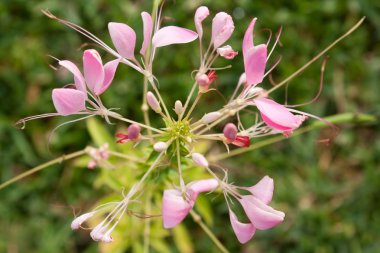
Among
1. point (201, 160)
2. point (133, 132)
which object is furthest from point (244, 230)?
point (133, 132)

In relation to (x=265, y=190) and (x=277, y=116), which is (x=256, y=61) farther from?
(x=265, y=190)

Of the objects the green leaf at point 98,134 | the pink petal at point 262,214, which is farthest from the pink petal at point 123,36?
the green leaf at point 98,134

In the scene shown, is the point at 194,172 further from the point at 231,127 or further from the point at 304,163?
the point at 304,163

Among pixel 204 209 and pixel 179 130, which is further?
pixel 204 209

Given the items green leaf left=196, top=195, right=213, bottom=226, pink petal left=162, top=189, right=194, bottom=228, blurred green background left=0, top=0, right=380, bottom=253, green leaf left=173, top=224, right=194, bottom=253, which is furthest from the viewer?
blurred green background left=0, top=0, right=380, bottom=253

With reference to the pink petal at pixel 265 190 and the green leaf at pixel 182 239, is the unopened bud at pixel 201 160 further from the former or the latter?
the green leaf at pixel 182 239

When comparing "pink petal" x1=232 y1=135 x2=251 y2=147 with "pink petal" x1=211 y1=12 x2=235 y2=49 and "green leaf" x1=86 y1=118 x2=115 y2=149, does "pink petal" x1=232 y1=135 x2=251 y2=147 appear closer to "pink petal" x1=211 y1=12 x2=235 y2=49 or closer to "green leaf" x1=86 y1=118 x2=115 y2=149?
"pink petal" x1=211 y1=12 x2=235 y2=49

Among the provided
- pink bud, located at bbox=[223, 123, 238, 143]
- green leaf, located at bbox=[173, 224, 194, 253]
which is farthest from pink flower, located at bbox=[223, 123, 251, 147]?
green leaf, located at bbox=[173, 224, 194, 253]
